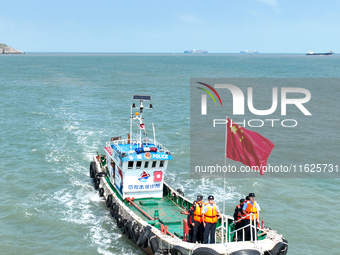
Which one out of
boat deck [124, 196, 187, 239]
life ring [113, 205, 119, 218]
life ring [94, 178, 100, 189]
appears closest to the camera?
boat deck [124, 196, 187, 239]

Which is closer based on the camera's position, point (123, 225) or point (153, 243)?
point (153, 243)

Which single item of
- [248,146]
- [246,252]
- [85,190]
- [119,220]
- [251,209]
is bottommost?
[85,190]

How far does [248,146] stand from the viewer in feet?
44.0

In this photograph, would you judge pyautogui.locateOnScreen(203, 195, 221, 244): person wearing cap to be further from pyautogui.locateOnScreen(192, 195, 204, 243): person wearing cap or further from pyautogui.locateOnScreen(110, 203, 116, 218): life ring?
pyautogui.locateOnScreen(110, 203, 116, 218): life ring

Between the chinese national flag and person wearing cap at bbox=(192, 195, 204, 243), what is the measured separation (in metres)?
2.13

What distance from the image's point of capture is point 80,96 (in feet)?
198

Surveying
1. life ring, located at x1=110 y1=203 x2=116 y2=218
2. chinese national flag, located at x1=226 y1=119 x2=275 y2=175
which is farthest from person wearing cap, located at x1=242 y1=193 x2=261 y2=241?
life ring, located at x1=110 y1=203 x2=116 y2=218

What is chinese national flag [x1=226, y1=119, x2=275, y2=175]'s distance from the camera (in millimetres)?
13133

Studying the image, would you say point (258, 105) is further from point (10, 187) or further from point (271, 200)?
point (10, 187)

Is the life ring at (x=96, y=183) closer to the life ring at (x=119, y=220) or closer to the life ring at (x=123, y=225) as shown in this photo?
the life ring at (x=119, y=220)

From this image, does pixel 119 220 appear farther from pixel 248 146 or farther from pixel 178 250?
pixel 248 146

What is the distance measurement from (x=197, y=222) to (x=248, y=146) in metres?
3.44

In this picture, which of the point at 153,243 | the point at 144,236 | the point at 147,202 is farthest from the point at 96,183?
the point at 153,243

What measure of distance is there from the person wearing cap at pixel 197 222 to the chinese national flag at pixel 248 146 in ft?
6.99
